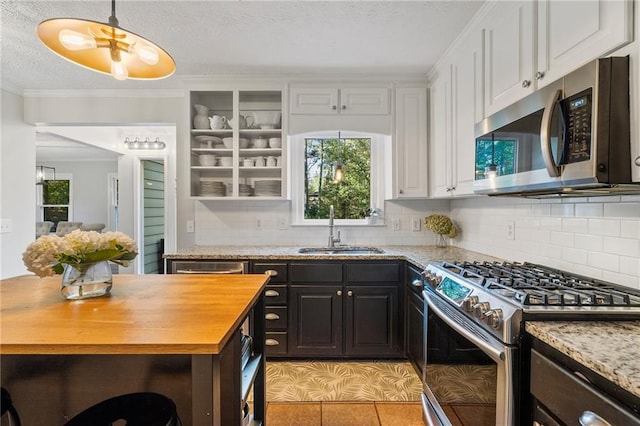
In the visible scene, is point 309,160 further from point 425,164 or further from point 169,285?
point 169,285

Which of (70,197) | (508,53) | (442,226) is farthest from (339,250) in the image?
(70,197)

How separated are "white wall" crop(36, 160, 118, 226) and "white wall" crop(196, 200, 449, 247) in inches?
231

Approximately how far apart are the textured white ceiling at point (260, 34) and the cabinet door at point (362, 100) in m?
0.16

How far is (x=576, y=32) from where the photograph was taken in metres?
1.26

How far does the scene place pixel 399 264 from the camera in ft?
8.72

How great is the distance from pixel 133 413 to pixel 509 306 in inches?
51.7

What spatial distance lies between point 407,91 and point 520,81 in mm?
1497

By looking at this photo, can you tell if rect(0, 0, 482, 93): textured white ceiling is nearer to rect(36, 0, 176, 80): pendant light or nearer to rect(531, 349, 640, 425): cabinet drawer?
rect(36, 0, 176, 80): pendant light

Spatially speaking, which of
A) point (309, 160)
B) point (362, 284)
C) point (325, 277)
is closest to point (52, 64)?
point (309, 160)

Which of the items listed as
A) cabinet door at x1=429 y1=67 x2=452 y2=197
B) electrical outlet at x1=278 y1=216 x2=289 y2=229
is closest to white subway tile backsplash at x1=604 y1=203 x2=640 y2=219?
cabinet door at x1=429 y1=67 x2=452 y2=197

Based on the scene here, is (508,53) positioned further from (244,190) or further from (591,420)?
(244,190)

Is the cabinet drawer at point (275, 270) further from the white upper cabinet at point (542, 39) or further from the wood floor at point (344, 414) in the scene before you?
the white upper cabinet at point (542, 39)

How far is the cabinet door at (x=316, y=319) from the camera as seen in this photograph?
265cm

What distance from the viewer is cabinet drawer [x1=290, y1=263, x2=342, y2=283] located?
2.65 metres
